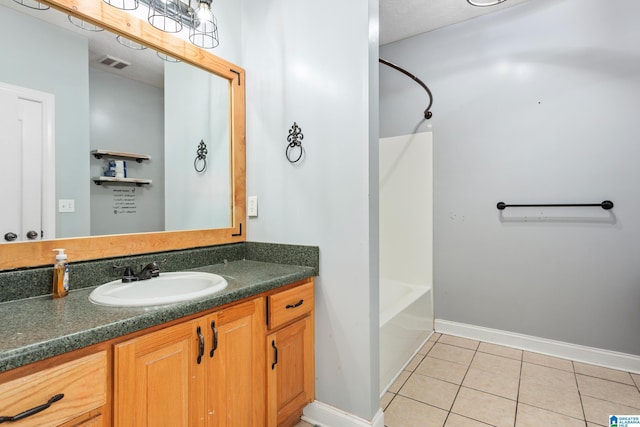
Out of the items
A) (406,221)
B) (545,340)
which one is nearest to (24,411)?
(406,221)

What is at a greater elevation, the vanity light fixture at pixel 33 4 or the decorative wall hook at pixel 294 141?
the vanity light fixture at pixel 33 4

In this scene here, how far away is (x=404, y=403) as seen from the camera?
183cm

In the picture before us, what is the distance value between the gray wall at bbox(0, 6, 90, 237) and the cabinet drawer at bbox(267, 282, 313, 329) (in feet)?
2.73

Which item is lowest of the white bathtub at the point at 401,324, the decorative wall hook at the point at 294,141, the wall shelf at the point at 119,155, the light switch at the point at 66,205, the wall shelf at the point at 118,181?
the white bathtub at the point at 401,324

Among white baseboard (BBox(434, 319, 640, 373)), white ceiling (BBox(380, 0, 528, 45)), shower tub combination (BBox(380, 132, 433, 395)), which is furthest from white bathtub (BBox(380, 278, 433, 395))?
white ceiling (BBox(380, 0, 528, 45))

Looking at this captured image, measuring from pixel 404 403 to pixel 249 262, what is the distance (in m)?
1.20

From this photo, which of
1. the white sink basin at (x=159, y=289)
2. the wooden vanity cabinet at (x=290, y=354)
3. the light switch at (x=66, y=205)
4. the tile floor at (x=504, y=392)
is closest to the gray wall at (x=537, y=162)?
the tile floor at (x=504, y=392)

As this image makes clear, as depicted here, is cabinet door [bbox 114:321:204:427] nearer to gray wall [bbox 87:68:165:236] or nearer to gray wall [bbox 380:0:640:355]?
gray wall [bbox 87:68:165:236]

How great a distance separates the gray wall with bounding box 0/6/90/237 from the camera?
1.14 m

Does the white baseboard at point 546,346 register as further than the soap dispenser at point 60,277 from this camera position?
Yes

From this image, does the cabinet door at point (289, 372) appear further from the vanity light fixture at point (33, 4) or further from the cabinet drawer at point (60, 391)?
the vanity light fixture at point (33, 4)

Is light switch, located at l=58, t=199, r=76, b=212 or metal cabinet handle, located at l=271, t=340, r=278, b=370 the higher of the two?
light switch, located at l=58, t=199, r=76, b=212

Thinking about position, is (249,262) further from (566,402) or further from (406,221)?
(566,402)

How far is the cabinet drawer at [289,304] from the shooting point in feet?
4.65
